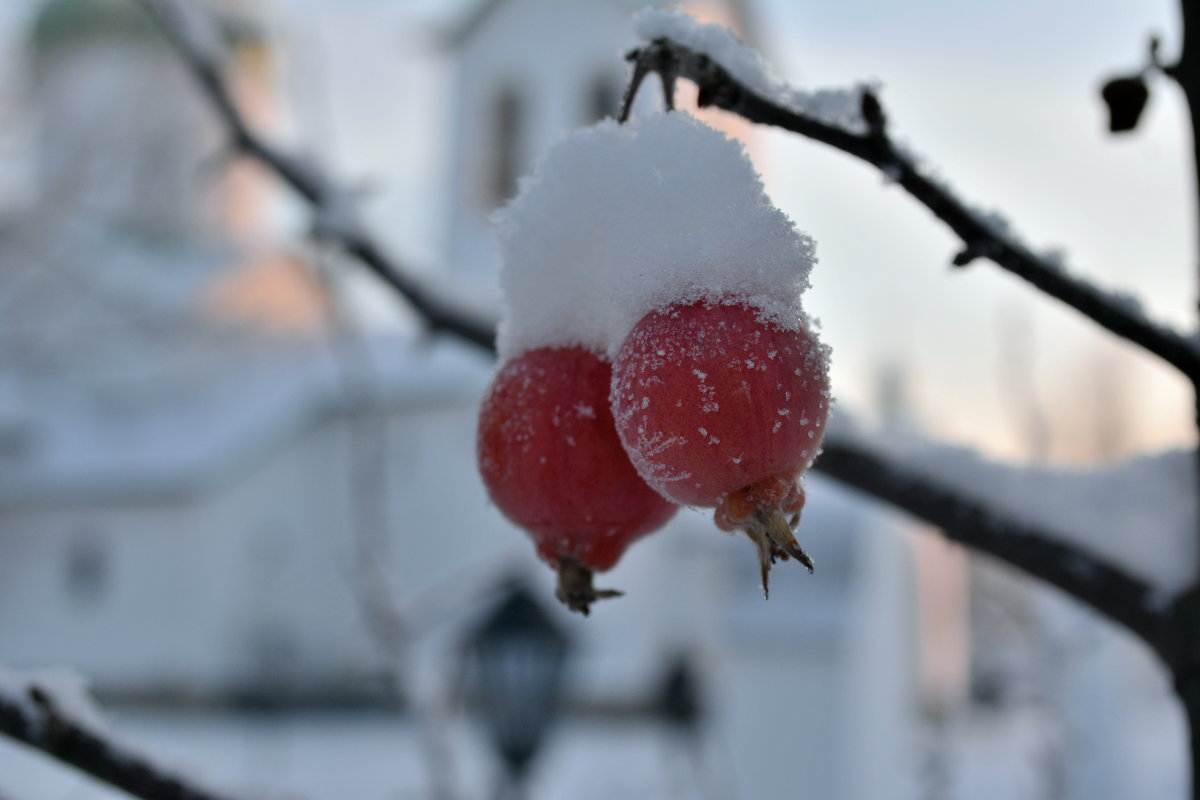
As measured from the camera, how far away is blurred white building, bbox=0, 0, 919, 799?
11.8 metres

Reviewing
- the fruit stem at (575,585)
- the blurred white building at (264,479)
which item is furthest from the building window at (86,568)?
the fruit stem at (575,585)

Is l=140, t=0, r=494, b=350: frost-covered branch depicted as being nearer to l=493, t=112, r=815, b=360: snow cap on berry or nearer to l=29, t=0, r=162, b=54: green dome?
l=493, t=112, r=815, b=360: snow cap on berry

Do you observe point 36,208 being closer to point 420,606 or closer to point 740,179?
point 420,606

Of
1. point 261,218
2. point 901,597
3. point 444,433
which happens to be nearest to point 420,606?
point 444,433

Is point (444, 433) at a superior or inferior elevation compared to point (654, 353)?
inferior

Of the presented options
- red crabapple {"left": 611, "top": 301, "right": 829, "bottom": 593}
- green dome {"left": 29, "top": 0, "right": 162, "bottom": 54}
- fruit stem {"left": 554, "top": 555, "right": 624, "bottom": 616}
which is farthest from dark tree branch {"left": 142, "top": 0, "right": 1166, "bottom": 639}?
green dome {"left": 29, "top": 0, "right": 162, "bottom": 54}

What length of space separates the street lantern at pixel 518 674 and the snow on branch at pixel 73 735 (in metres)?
2.74

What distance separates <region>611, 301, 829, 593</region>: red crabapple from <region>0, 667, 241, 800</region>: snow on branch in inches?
17.1

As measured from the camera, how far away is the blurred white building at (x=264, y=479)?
1179 cm

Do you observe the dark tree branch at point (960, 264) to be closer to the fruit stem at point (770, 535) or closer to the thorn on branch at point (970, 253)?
the thorn on branch at point (970, 253)

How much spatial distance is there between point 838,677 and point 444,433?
815cm

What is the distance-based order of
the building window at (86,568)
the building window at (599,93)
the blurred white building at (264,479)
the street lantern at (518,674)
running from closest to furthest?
1. the street lantern at (518,674)
2. the blurred white building at (264,479)
3. the building window at (599,93)
4. the building window at (86,568)

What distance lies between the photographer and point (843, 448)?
0.90 m

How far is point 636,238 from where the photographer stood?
0.52m
